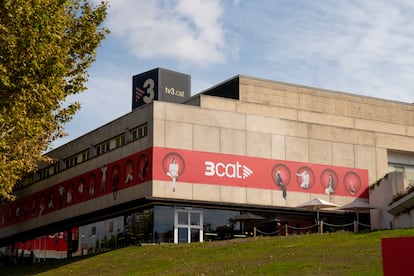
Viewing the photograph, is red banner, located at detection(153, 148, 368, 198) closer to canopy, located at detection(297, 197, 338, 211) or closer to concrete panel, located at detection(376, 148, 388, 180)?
concrete panel, located at detection(376, 148, 388, 180)

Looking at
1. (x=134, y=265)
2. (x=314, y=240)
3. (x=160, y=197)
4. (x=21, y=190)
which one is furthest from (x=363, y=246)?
(x=21, y=190)

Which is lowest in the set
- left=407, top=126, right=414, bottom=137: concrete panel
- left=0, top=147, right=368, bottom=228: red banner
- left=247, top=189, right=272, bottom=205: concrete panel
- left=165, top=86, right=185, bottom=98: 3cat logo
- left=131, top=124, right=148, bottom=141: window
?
left=247, top=189, right=272, bottom=205: concrete panel

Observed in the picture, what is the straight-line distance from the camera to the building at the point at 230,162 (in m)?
49.0

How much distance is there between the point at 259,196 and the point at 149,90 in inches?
980

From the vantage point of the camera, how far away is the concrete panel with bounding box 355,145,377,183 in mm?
57156

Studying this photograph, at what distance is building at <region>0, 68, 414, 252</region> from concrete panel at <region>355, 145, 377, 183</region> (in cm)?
9

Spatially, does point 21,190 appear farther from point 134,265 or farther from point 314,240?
point 314,240

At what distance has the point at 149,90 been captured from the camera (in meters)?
73.0

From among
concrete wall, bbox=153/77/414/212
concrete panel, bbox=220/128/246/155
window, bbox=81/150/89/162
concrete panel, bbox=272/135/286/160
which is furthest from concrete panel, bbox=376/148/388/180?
window, bbox=81/150/89/162

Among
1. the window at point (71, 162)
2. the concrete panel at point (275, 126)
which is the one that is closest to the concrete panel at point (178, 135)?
the concrete panel at point (275, 126)

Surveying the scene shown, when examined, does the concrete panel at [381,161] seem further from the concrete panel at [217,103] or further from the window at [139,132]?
the window at [139,132]

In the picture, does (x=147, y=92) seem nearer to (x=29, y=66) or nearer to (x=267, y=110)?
(x=267, y=110)

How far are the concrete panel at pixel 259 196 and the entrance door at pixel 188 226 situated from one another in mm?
4373

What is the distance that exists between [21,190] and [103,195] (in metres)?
19.9
